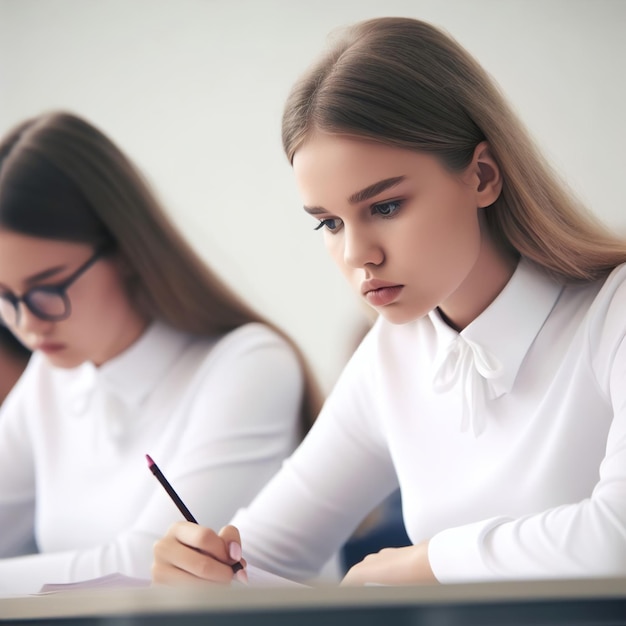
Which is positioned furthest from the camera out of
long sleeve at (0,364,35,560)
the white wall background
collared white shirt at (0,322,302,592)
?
long sleeve at (0,364,35,560)

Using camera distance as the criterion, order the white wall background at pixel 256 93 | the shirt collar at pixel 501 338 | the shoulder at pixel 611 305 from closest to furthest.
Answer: the shoulder at pixel 611 305 → the shirt collar at pixel 501 338 → the white wall background at pixel 256 93

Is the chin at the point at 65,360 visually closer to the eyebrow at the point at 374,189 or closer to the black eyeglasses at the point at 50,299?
the black eyeglasses at the point at 50,299

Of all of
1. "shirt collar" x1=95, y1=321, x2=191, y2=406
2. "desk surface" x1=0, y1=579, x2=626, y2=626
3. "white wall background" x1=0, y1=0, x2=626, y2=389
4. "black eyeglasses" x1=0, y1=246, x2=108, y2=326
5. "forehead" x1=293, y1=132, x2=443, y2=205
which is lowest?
"desk surface" x1=0, y1=579, x2=626, y2=626

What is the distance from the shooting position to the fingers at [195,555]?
1168 millimetres

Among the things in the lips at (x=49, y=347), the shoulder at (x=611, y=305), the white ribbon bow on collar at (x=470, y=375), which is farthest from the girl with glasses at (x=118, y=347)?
the shoulder at (x=611, y=305)

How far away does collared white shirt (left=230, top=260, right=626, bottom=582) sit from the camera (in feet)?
3.35

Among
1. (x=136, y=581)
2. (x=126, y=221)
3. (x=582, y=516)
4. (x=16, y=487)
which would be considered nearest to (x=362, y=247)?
(x=582, y=516)

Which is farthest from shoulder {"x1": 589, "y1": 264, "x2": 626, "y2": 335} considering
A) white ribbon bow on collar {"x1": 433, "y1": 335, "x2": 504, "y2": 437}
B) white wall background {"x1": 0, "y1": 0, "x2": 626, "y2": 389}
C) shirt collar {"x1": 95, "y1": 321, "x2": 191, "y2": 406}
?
shirt collar {"x1": 95, "y1": 321, "x2": 191, "y2": 406}

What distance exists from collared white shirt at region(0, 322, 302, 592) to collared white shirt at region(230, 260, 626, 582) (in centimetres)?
20

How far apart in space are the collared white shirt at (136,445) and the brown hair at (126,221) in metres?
0.05

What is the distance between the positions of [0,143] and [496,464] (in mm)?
1198

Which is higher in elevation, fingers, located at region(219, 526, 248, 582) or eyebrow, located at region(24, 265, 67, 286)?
eyebrow, located at region(24, 265, 67, 286)

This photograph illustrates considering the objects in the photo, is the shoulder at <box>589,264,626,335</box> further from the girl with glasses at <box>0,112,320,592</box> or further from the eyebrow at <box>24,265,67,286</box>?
the eyebrow at <box>24,265,67,286</box>

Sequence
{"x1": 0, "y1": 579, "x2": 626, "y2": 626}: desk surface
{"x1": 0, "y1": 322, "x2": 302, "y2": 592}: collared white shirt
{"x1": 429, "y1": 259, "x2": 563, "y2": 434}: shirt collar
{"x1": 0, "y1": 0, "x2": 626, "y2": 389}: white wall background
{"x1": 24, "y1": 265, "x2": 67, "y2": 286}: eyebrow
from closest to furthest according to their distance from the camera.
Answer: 1. {"x1": 0, "y1": 579, "x2": 626, "y2": 626}: desk surface
2. {"x1": 429, "y1": 259, "x2": 563, "y2": 434}: shirt collar
3. {"x1": 0, "y1": 0, "x2": 626, "y2": 389}: white wall background
4. {"x1": 0, "y1": 322, "x2": 302, "y2": 592}: collared white shirt
5. {"x1": 24, "y1": 265, "x2": 67, "y2": 286}: eyebrow
